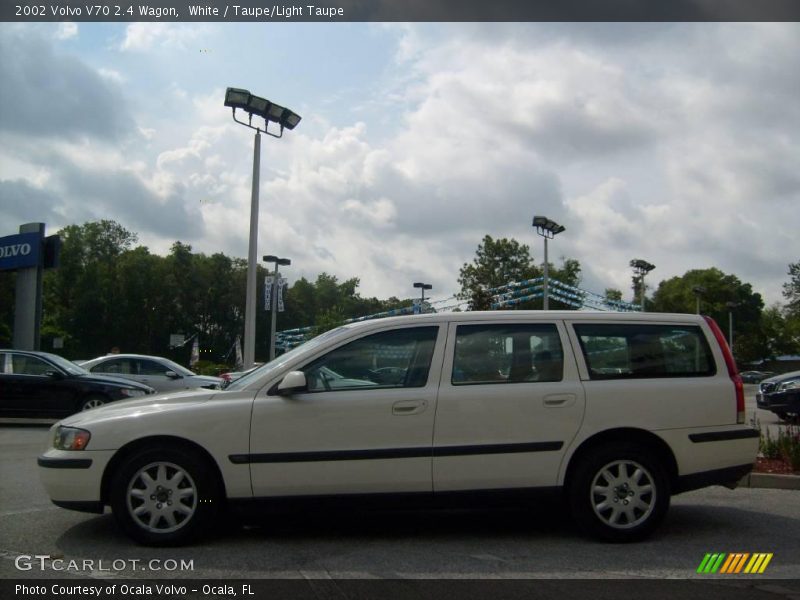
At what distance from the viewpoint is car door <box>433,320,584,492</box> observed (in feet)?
19.0

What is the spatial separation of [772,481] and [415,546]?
434 cm

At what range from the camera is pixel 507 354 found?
20.0 feet

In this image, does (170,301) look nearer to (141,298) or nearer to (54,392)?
(141,298)

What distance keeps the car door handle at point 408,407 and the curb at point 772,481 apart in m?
4.14

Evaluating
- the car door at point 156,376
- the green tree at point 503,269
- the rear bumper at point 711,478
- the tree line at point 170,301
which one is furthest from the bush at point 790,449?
the tree line at point 170,301

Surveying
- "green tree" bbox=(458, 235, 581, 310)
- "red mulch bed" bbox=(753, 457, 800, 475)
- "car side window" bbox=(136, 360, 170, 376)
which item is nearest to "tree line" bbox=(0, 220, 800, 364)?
"green tree" bbox=(458, 235, 581, 310)

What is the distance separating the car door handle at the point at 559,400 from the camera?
5.93m

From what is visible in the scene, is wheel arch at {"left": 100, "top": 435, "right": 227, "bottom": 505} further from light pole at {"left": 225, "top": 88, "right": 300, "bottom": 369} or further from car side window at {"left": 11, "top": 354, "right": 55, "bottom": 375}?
light pole at {"left": 225, "top": 88, "right": 300, "bottom": 369}

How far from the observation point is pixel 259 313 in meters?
81.4

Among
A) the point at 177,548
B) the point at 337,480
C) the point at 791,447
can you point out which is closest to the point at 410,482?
the point at 337,480

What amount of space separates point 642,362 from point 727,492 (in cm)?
269

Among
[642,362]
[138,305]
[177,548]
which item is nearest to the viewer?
[177,548]

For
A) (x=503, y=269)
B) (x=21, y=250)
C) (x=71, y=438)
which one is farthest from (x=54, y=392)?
(x=503, y=269)
